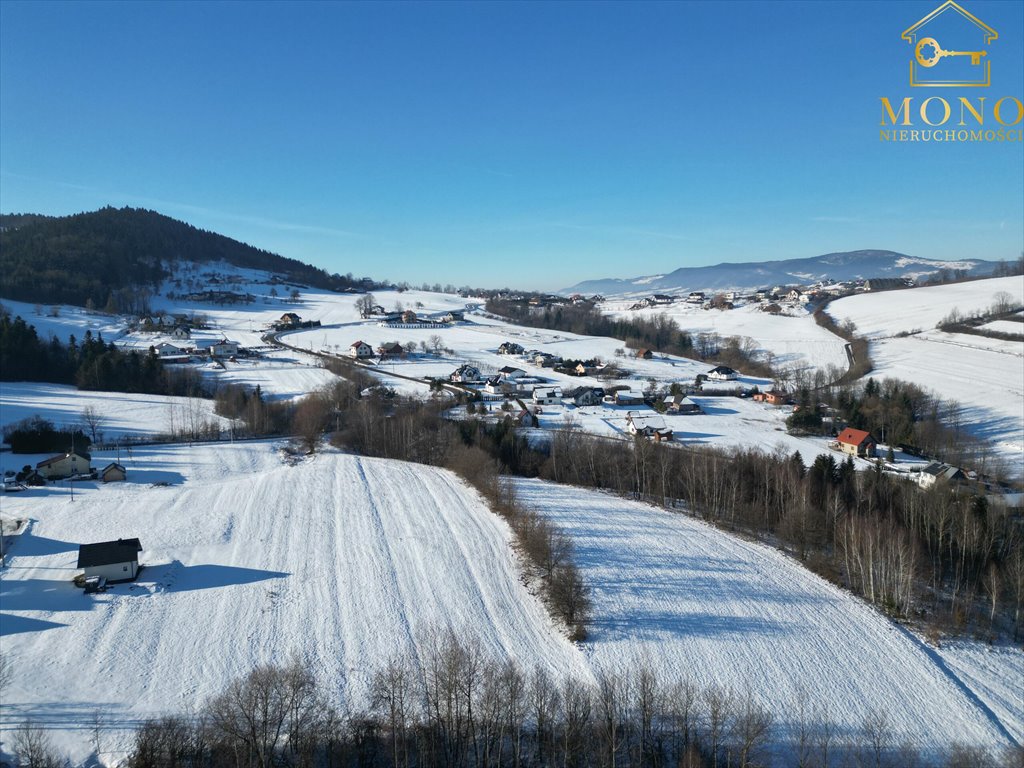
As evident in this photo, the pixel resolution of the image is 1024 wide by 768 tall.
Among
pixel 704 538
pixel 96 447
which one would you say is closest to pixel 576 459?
pixel 704 538

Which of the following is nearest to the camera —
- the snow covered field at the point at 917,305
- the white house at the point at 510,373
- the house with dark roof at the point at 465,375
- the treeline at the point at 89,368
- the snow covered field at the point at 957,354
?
the snow covered field at the point at 957,354

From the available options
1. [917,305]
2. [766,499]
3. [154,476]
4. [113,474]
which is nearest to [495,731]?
[766,499]

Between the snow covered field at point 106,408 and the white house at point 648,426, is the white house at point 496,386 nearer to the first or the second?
the white house at point 648,426

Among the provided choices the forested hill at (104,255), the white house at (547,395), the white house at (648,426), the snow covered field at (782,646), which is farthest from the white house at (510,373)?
the forested hill at (104,255)

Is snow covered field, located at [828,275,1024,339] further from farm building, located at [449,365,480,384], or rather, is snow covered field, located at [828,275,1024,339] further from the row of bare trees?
the row of bare trees

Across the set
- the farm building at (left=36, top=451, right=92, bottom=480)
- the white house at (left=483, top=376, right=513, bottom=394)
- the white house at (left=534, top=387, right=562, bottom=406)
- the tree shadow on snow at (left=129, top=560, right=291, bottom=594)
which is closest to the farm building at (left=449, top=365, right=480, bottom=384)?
the white house at (left=483, top=376, right=513, bottom=394)
